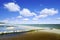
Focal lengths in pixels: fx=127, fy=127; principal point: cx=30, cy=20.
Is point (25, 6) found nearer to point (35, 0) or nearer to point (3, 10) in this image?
point (35, 0)

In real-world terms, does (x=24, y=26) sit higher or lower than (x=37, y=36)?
higher

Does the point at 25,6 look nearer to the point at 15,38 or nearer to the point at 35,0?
the point at 35,0

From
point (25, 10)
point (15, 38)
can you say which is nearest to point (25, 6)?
point (25, 10)

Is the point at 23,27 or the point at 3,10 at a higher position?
the point at 3,10

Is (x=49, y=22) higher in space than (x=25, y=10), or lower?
lower

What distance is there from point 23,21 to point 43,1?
0.82 metres

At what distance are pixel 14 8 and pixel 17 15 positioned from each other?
0.25 m

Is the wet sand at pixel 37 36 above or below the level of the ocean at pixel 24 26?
below

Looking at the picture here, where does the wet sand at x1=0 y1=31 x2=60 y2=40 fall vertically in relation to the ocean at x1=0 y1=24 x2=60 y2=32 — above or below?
below

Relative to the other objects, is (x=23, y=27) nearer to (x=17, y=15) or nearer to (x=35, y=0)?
(x=17, y=15)

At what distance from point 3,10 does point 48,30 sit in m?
1.44

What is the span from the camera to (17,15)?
3.74 metres

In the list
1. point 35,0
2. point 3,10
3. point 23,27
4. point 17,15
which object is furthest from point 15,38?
point 35,0

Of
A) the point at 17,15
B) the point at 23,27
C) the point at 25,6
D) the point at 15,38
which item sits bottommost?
the point at 15,38
